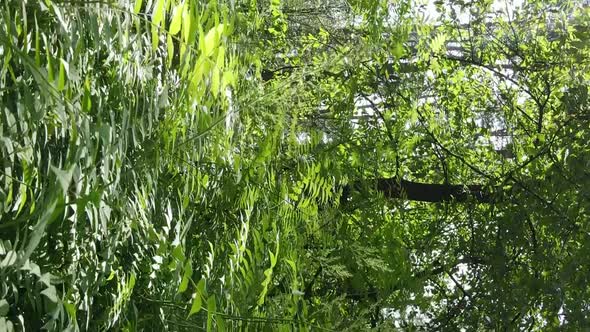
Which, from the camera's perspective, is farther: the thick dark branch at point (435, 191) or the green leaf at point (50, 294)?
the thick dark branch at point (435, 191)

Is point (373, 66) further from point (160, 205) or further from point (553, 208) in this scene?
point (160, 205)

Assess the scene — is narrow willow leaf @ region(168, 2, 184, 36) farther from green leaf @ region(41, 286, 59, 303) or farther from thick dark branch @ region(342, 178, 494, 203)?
thick dark branch @ region(342, 178, 494, 203)

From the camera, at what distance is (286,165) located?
2.17 m

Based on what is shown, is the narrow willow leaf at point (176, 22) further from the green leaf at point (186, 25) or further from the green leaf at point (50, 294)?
the green leaf at point (50, 294)

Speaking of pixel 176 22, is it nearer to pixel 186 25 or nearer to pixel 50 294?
pixel 186 25

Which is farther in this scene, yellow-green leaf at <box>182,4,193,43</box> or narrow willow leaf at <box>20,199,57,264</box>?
yellow-green leaf at <box>182,4,193,43</box>

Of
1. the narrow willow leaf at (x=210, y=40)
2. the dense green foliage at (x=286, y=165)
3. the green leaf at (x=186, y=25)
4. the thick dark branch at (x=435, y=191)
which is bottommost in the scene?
the thick dark branch at (x=435, y=191)

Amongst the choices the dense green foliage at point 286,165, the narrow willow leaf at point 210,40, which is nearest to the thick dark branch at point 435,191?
the dense green foliage at point 286,165

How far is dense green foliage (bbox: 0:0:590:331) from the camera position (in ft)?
2.85

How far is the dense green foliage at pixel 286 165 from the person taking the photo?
2.85 feet

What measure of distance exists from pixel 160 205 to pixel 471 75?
334 centimetres

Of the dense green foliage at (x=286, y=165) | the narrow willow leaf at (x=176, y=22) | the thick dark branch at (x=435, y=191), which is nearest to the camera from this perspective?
the narrow willow leaf at (x=176, y=22)

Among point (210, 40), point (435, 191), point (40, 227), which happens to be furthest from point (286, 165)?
point (435, 191)

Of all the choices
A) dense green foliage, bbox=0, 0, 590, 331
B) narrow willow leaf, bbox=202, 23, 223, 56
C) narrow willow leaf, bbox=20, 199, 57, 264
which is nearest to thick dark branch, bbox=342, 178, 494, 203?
dense green foliage, bbox=0, 0, 590, 331
